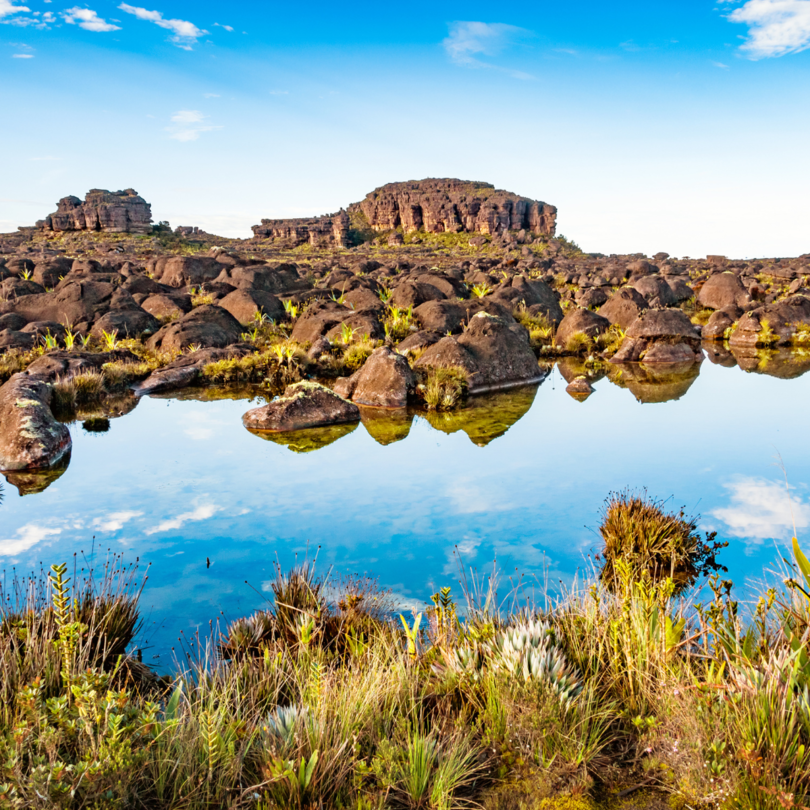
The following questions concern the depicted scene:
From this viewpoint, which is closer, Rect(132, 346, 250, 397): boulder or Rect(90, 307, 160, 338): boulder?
Rect(132, 346, 250, 397): boulder

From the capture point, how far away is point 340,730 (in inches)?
136

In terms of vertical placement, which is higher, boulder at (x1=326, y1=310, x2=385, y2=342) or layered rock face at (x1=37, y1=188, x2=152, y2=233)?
layered rock face at (x1=37, y1=188, x2=152, y2=233)

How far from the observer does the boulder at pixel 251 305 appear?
23.9 meters

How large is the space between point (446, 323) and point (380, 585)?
15778 mm

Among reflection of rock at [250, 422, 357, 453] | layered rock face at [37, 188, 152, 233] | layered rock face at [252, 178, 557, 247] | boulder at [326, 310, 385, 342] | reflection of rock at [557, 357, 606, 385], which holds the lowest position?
reflection of rock at [250, 422, 357, 453]

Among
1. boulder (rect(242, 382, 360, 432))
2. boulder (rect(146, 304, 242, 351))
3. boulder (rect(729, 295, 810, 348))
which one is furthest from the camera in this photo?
boulder (rect(729, 295, 810, 348))

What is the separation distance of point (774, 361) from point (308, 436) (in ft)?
49.5

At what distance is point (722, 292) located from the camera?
100 feet

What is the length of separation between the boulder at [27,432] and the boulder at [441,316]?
12482mm

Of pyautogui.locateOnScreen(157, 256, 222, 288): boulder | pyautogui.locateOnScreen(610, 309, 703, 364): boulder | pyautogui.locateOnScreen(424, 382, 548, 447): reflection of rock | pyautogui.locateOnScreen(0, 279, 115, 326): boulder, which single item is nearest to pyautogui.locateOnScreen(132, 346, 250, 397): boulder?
pyautogui.locateOnScreen(424, 382, 548, 447): reflection of rock

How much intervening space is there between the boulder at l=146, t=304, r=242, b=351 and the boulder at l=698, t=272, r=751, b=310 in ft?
72.1

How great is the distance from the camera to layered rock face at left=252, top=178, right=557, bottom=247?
109m

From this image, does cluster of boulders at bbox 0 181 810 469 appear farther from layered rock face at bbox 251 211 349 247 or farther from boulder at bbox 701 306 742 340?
→ layered rock face at bbox 251 211 349 247

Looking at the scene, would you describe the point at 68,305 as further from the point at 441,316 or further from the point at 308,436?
the point at 308,436
